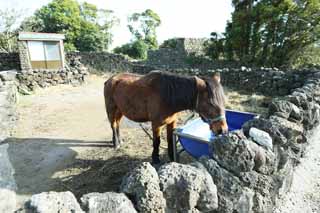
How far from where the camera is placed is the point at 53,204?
95 cm

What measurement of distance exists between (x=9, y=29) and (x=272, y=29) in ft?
67.0

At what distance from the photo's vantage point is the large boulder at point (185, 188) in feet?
4.04

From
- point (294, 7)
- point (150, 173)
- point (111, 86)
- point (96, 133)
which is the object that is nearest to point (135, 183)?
point (150, 173)

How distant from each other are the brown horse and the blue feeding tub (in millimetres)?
215

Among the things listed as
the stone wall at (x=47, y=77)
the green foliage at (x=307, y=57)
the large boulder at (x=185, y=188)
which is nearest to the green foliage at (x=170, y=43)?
the stone wall at (x=47, y=77)

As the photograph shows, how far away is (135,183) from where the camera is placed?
1.16 metres

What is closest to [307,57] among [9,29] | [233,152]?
[233,152]

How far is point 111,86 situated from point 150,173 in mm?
2808

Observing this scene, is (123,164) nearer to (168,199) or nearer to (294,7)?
(168,199)

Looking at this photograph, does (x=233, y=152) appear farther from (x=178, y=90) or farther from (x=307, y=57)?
(x=307, y=57)

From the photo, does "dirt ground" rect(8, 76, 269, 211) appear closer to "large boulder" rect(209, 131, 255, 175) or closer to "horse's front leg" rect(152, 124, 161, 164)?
"horse's front leg" rect(152, 124, 161, 164)

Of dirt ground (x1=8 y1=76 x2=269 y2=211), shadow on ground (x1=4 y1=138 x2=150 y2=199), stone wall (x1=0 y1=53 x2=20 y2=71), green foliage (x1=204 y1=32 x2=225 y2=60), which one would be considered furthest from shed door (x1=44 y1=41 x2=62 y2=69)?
green foliage (x1=204 y1=32 x2=225 y2=60)

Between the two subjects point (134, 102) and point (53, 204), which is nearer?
point (53, 204)

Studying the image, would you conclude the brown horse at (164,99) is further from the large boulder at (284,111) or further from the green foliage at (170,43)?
the green foliage at (170,43)
